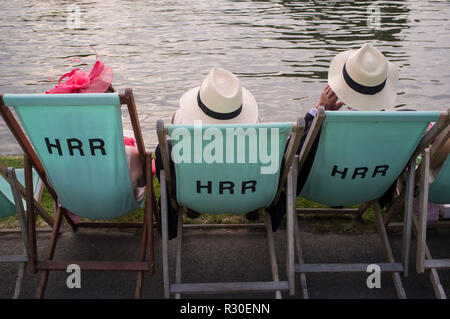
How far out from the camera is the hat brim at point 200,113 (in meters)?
2.67

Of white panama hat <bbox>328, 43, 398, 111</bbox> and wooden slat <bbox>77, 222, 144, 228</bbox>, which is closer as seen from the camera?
white panama hat <bbox>328, 43, 398, 111</bbox>

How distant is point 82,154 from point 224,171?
2.60 ft

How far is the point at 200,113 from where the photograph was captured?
2.70m

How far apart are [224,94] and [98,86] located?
3.10 feet

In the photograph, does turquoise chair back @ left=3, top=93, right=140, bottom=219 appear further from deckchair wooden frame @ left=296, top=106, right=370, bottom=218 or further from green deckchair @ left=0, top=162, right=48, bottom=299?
deckchair wooden frame @ left=296, top=106, right=370, bottom=218

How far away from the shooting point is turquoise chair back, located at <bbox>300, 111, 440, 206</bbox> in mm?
2311

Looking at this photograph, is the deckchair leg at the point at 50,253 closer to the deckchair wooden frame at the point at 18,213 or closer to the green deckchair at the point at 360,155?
the deckchair wooden frame at the point at 18,213

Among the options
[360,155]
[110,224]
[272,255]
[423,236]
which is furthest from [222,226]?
[423,236]

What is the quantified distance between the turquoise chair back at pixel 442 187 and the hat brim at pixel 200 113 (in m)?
1.17

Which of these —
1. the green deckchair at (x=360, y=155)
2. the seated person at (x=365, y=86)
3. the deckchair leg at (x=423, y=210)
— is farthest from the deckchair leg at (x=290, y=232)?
the deckchair leg at (x=423, y=210)

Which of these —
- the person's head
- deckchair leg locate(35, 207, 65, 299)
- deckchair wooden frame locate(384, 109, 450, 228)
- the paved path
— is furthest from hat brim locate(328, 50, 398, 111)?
deckchair leg locate(35, 207, 65, 299)

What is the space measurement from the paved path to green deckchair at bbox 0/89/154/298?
0.79 ft

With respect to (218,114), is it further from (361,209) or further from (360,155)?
(361,209)
